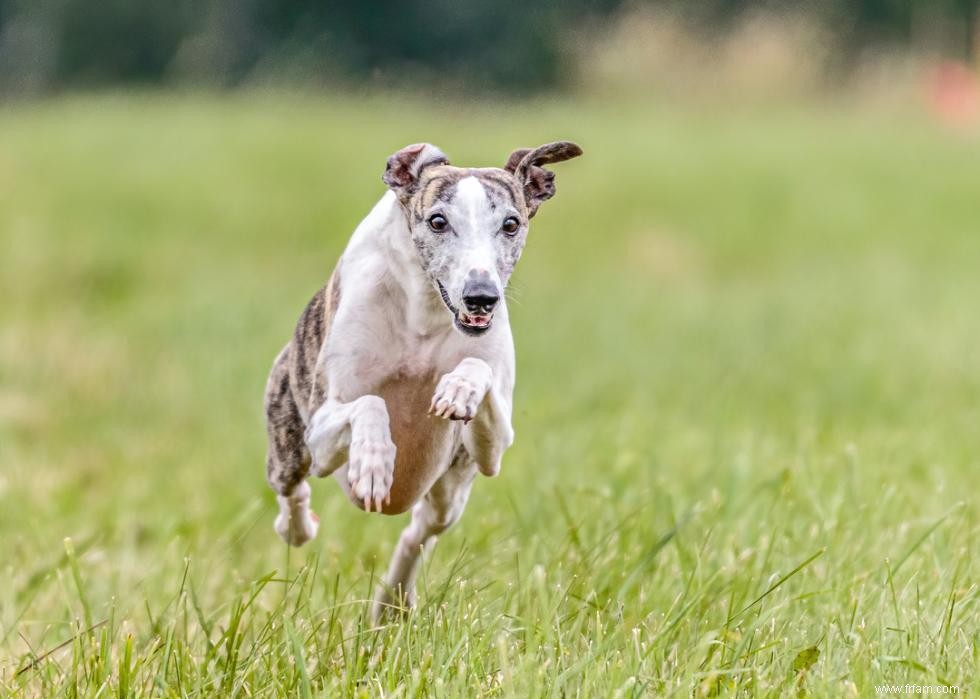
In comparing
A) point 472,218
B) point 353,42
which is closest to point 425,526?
point 472,218

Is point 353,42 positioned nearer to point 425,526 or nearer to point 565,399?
point 565,399

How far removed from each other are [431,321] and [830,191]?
12.2 metres

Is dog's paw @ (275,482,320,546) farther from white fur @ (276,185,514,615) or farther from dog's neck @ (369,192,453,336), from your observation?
dog's neck @ (369,192,453,336)

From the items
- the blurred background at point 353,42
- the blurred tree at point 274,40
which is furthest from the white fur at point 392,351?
the blurred tree at point 274,40

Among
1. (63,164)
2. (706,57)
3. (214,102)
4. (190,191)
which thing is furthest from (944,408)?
(706,57)

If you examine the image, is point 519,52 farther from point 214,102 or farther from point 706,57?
point 214,102

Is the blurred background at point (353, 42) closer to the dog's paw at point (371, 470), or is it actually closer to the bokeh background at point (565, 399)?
the bokeh background at point (565, 399)

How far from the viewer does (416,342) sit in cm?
296

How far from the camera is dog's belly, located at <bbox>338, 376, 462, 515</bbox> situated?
2.90 meters

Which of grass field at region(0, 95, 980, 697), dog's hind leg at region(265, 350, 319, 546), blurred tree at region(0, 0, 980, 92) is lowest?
grass field at region(0, 95, 980, 697)

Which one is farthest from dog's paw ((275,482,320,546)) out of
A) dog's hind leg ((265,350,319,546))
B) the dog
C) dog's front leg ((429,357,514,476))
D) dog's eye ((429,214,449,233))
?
dog's eye ((429,214,449,233))

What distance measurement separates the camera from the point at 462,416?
103 inches

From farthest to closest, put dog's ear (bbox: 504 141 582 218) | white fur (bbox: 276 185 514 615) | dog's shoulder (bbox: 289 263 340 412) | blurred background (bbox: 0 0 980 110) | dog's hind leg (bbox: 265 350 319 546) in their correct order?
blurred background (bbox: 0 0 980 110) < dog's hind leg (bbox: 265 350 319 546) < dog's shoulder (bbox: 289 263 340 412) < white fur (bbox: 276 185 514 615) < dog's ear (bbox: 504 141 582 218)

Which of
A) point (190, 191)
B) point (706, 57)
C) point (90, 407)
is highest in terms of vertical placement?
point (706, 57)
